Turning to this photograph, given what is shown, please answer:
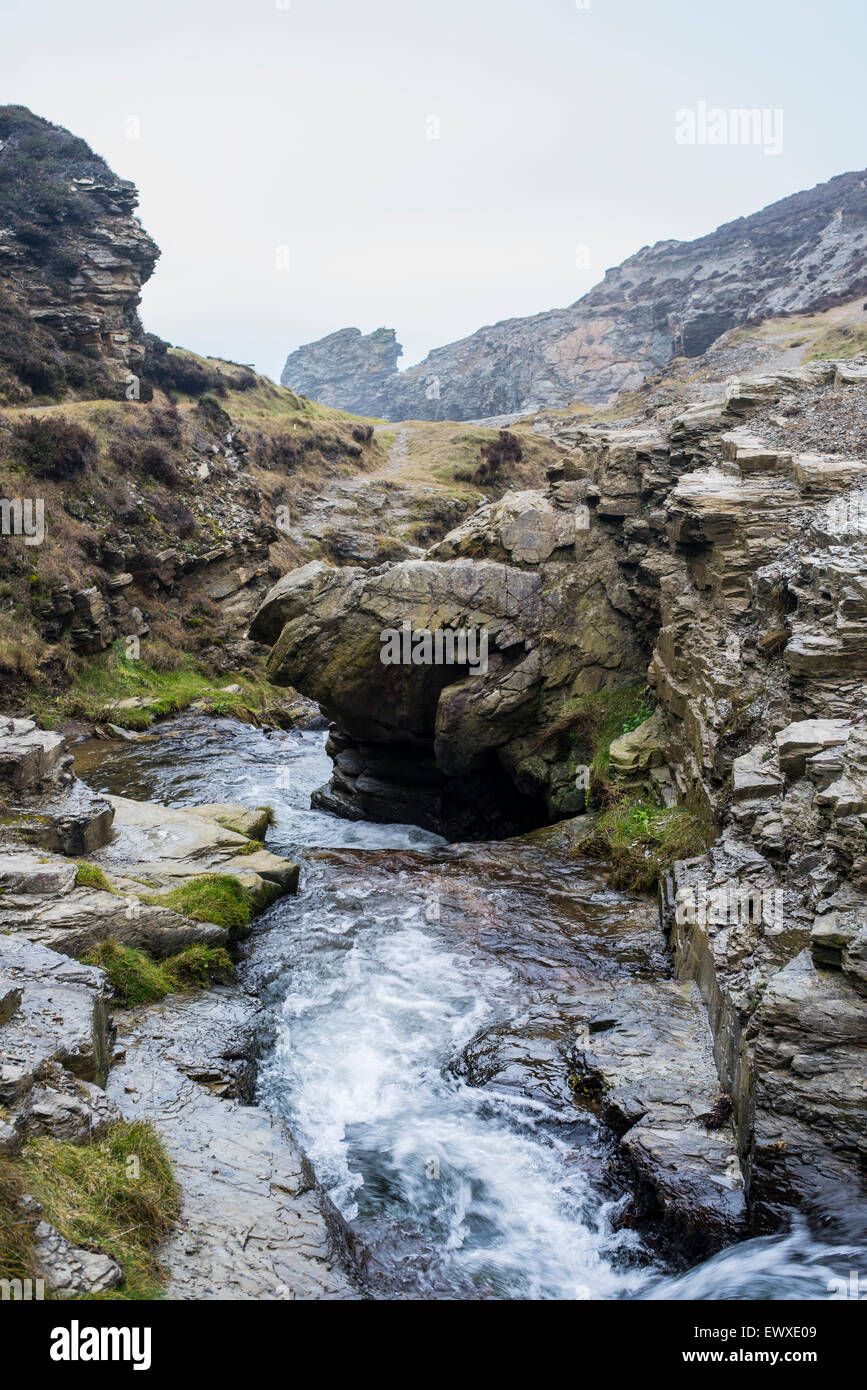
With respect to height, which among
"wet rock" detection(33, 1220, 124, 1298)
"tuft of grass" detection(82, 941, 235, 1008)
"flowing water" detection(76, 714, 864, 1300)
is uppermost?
"wet rock" detection(33, 1220, 124, 1298)

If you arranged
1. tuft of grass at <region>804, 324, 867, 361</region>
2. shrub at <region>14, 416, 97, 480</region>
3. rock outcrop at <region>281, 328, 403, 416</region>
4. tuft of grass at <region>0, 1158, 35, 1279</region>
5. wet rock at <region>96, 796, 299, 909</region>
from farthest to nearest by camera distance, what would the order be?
rock outcrop at <region>281, 328, 403, 416</region>, tuft of grass at <region>804, 324, 867, 361</region>, shrub at <region>14, 416, 97, 480</region>, wet rock at <region>96, 796, 299, 909</region>, tuft of grass at <region>0, 1158, 35, 1279</region>

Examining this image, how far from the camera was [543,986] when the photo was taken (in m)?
9.91

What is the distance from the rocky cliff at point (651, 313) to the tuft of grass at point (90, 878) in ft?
245

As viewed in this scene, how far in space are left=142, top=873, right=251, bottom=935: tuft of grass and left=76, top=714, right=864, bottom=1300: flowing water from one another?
48 centimetres

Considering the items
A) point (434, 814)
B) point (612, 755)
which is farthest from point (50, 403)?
point (612, 755)

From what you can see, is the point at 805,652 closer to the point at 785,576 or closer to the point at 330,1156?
the point at 785,576

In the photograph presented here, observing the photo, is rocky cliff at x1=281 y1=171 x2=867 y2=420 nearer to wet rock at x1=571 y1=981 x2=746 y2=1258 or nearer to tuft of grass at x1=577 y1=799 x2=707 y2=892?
tuft of grass at x1=577 y1=799 x2=707 y2=892

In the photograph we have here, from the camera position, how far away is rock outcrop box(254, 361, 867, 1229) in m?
6.12

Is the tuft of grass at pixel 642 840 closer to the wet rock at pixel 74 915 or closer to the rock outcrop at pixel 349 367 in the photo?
the wet rock at pixel 74 915

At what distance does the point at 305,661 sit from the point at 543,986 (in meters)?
9.74

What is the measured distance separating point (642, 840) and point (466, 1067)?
18.6 feet

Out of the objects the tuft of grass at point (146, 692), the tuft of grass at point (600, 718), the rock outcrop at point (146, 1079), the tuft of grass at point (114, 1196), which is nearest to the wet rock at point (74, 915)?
the rock outcrop at point (146, 1079)

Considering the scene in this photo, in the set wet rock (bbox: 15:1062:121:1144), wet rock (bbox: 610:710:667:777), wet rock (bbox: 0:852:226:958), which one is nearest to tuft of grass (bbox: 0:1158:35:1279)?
wet rock (bbox: 15:1062:121:1144)
